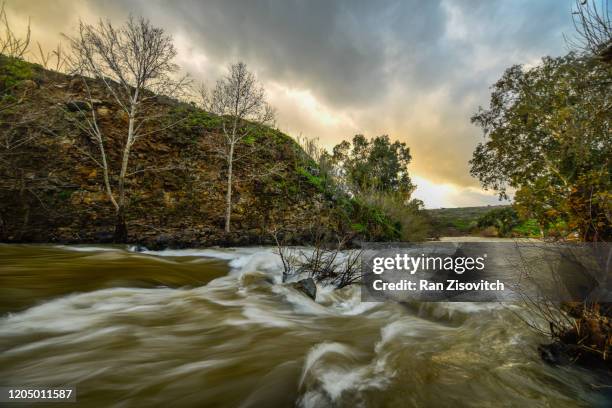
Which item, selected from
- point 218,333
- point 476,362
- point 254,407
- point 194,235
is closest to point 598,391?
point 476,362

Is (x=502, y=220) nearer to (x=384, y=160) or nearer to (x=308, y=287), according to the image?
(x=384, y=160)

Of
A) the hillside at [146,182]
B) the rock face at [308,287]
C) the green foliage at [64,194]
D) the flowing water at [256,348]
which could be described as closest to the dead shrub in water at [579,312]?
the flowing water at [256,348]

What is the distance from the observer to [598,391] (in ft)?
8.15

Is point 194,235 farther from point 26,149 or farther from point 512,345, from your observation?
point 512,345

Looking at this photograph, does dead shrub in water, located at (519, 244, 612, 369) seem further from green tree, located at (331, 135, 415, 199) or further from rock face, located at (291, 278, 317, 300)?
green tree, located at (331, 135, 415, 199)

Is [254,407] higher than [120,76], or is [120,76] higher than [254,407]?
[120,76]

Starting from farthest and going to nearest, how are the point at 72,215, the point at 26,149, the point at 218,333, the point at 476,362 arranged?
the point at 26,149
the point at 72,215
the point at 218,333
the point at 476,362

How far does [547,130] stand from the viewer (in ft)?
57.6

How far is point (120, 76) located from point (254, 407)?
1434 cm

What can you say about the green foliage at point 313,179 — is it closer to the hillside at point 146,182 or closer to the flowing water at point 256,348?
the hillside at point 146,182

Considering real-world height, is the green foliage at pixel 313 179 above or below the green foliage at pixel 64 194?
above

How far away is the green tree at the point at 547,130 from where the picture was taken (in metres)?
12.0

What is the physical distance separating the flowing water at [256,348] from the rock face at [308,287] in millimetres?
186

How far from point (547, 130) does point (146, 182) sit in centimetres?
2351
